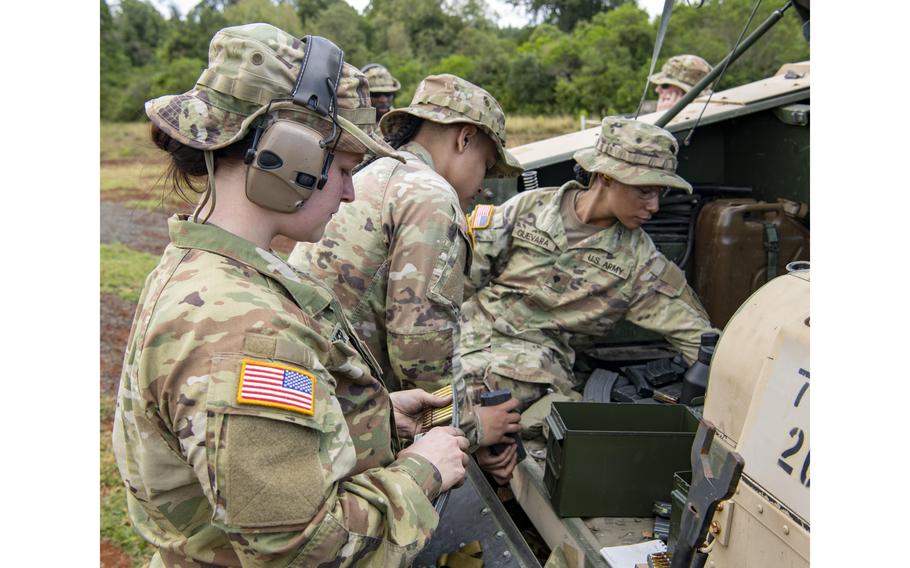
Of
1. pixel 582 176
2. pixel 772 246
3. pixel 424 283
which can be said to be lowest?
pixel 424 283

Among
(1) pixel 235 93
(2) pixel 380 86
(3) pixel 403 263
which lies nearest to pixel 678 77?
(2) pixel 380 86

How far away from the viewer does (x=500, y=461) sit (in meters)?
2.69

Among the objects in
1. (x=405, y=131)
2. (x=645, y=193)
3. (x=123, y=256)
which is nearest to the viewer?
(x=405, y=131)

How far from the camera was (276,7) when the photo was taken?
2625 cm

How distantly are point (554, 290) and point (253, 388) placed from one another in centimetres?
292

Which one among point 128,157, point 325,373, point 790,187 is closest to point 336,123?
point 325,373

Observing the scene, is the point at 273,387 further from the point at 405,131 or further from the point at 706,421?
the point at 405,131

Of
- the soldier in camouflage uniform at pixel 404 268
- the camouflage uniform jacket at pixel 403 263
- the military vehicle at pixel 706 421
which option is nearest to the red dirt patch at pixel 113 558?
the military vehicle at pixel 706 421

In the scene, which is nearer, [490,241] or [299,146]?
[299,146]

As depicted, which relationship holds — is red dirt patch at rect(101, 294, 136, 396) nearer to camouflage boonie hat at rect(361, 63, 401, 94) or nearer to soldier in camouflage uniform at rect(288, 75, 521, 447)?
camouflage boonie hat at rect(361, 63, 401, 94)

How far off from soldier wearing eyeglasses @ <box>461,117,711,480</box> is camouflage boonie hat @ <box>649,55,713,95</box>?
3.34 metres

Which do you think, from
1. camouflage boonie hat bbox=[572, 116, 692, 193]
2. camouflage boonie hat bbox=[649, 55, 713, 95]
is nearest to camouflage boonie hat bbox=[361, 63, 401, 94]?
camouflage boonie hat bbox=[649, 55, 713, 95]

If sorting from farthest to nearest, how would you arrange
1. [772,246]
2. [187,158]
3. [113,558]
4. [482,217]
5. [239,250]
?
[772,246], [113,558], [482,217], [187,158], [239,250]

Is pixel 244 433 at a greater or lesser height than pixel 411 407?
greater
